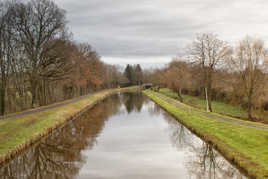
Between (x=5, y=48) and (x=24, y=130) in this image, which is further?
(x=5, y=48)

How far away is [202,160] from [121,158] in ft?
19.7

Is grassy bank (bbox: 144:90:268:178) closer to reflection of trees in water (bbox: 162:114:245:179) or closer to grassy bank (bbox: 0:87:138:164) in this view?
reflection of trees in water (bbox: 162:114:245:179)

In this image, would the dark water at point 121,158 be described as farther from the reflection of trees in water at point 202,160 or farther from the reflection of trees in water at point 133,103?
the reflection of trees in water at point 133,103

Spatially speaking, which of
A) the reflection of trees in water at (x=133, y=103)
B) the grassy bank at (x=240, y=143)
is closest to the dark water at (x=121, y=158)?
the grassy bank at (x=240, y=143)

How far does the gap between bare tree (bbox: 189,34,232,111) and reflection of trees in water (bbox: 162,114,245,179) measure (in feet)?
42.7

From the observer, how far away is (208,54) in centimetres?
3356

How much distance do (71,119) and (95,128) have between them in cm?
804

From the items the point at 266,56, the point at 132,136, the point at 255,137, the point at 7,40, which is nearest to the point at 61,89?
the point at 7,40

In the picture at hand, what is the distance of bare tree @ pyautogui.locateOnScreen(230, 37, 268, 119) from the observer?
2903 centimetres

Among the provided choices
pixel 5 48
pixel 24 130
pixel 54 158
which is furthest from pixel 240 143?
pixel 5 48

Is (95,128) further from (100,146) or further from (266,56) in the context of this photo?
(266,56)

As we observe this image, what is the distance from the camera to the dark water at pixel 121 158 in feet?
45.6

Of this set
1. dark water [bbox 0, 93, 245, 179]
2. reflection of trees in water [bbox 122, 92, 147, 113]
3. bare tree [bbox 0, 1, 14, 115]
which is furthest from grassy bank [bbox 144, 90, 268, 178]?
bare tree [bbox 0, 1, 14, 115]

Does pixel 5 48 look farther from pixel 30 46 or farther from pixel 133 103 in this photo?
pixel 133 103
